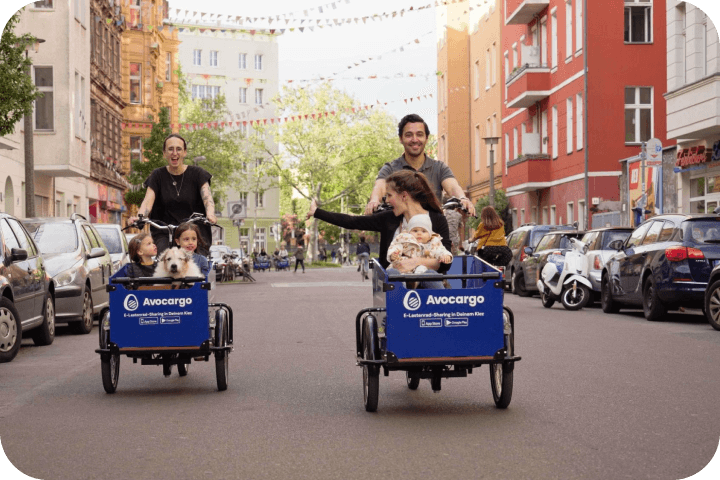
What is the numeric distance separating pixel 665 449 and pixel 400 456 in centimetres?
149

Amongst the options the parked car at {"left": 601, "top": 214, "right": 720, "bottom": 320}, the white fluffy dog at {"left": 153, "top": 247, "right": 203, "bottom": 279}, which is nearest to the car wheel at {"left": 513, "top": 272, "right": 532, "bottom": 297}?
the parked car at {"left": 601, "top": 214, "right": 720, "bottom": 320}

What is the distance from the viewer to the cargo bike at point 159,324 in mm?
8695

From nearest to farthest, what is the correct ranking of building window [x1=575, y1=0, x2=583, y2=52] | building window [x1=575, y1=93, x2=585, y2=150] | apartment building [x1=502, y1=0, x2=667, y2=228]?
apartment building [x1=502, y1=0, x2=667, y2=228] → building window [x1=575, y1=0, x2=583, y2=52] → building window [x1=575, y1=93, x2=585, y2=150]

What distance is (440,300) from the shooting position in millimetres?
7434

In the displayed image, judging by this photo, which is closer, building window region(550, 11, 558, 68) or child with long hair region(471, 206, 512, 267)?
child with long hair region(471, 206, 512, 267)

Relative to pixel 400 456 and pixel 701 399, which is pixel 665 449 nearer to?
pixel 400 456

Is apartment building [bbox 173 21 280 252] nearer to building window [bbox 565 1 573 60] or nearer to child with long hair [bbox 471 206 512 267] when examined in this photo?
building window [bbox 565 1 573 60]

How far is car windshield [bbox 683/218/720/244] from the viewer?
16.1 m

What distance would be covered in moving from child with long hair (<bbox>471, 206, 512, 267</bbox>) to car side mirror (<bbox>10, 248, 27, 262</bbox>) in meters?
6.59

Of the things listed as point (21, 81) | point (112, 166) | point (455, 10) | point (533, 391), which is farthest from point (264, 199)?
point (533, 391)

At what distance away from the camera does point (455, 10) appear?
65438mm

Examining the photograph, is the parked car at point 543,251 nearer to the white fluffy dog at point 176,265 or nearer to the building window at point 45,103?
the white fluffy dog at point 176,265

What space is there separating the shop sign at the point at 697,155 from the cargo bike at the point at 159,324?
807 inches

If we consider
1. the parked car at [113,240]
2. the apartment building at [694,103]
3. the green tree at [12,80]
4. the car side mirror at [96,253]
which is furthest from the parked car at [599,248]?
the green tree at [12,80]
